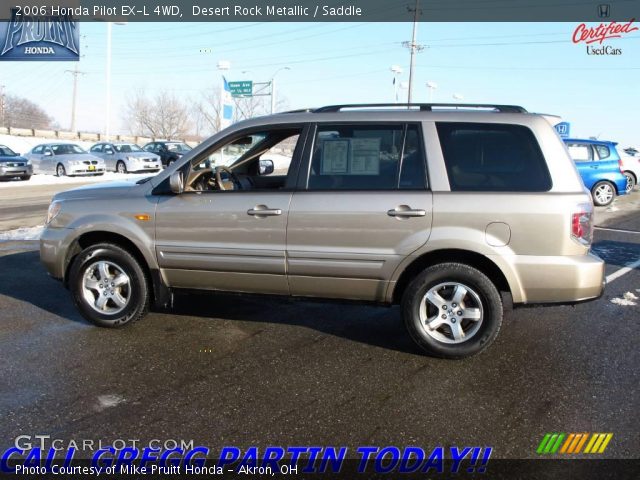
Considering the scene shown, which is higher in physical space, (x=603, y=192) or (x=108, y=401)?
(x=603, y=192)

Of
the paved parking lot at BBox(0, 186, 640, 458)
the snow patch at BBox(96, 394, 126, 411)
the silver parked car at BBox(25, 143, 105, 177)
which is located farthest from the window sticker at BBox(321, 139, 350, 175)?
the silver parked car at BBox(25, 143, 105, 177)

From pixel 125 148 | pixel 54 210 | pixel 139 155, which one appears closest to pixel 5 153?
pixel 139 155

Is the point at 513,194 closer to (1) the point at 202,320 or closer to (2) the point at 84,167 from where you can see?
(1) the point at 202,320

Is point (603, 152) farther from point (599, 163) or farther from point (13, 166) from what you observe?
point (13, 166)

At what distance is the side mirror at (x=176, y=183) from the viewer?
177 inches

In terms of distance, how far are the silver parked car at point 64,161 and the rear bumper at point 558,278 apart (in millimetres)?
23505

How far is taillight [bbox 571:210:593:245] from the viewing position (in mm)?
4000

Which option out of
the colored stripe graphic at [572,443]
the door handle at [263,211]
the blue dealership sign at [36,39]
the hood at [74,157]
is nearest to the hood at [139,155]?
the hood at [74,157]

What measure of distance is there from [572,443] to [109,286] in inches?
149

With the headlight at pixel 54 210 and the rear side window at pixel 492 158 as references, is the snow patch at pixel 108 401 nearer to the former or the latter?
the headlight at pixel 54 210

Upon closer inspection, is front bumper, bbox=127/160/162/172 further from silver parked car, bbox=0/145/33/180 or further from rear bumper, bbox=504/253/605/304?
rear bumper, bbox=504/253/605/304

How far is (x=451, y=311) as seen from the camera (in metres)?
4.22

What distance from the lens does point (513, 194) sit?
405 cm

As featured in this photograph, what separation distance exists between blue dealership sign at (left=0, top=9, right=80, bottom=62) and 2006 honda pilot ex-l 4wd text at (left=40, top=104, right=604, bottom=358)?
99.6 feet
